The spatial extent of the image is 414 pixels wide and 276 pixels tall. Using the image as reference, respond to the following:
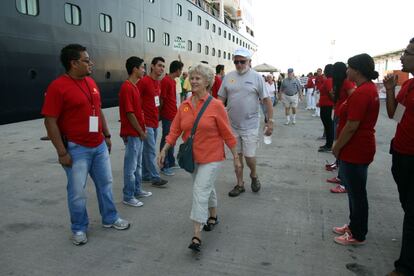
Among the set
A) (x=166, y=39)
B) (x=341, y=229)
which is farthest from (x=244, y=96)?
(x=166, y=39)

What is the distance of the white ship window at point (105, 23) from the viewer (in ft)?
42.7

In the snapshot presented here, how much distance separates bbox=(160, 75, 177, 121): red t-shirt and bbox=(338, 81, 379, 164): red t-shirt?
3.06m

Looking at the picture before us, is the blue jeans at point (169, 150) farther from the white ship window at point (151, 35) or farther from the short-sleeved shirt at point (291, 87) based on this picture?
the white ship window at point (151, 35)

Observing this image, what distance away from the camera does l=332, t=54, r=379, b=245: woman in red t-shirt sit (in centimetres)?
289

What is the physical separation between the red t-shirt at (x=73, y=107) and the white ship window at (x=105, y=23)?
10.8 m

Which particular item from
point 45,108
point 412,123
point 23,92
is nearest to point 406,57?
point 412,123

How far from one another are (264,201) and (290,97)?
291 inches

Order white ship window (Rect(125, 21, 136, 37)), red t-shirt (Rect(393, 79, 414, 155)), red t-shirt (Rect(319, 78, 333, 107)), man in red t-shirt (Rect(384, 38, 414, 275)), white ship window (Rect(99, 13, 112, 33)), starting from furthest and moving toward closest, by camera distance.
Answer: white ship window (Rect(125, 21, 136, 37))
white ship window (Rect(99, 13, 112, 33))
red t-shirt (Rect(319, 78, 333, 107))
red t-shirt (Rect(393, 79, 414, 155))
man in red t-shirt (Rect(384, 38, 414, 275))

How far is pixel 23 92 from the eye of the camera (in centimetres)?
959

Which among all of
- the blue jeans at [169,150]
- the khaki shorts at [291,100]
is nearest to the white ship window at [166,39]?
the khaki shorts at [291,100]

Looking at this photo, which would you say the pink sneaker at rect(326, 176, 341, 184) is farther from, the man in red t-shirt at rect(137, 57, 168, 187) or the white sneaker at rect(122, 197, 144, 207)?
the white sneaker at rect(122, 197, 144, 207)

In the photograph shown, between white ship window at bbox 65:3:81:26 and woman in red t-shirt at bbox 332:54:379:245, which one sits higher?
white ship window at bbox 65:3:81:26

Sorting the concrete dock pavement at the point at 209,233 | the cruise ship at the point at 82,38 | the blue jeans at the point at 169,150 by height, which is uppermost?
the cruise ship at the point at 82,38

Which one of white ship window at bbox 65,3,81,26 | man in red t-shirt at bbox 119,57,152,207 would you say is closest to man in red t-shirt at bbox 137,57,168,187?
man in red t-shirt at bbox 119,57,152,207
